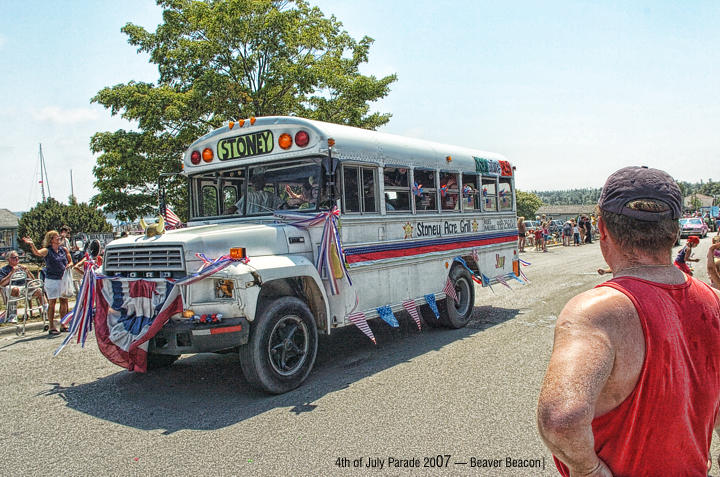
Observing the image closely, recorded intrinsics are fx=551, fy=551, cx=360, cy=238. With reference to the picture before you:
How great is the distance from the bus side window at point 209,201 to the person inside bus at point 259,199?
0.59m

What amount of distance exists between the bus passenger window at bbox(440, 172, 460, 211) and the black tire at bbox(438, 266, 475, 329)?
42.1 inches

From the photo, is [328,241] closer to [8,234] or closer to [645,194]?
[645,194]

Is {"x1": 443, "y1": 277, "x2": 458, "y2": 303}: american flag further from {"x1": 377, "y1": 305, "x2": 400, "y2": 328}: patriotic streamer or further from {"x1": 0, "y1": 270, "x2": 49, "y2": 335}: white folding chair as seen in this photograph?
{"x1": 0, "y1": 270, "x2": 49, "y2": 335}: white folding chair

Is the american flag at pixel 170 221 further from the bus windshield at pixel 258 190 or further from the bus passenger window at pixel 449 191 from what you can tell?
the bus passenger window at pixel 449 191

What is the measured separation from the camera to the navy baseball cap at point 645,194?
1756mm

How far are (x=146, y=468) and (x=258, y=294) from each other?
6.52 feet

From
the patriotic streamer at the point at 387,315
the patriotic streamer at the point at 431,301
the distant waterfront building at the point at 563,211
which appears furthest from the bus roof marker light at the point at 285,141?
the distant waterfront building at the point at 563,211

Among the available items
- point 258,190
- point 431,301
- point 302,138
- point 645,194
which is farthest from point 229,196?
point 645,194

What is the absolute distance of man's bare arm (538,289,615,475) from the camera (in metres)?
1.55

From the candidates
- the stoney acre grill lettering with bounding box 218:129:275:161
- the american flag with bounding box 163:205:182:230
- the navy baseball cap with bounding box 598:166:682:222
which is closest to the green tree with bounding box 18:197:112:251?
the american flag with bounding box 163:205:182:230

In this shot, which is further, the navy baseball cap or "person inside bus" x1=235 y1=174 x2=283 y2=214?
"person inside bus" x1=235 y1=174 x2=283 y2=214

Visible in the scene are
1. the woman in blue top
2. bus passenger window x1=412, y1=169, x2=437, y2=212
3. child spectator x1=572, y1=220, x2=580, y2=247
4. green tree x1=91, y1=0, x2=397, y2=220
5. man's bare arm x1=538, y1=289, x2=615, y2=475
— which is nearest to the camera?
man's bare arm x1=538, y1=289, x2=615, y2=475

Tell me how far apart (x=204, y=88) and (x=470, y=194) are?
38.1ft

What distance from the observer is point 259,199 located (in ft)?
22.6
